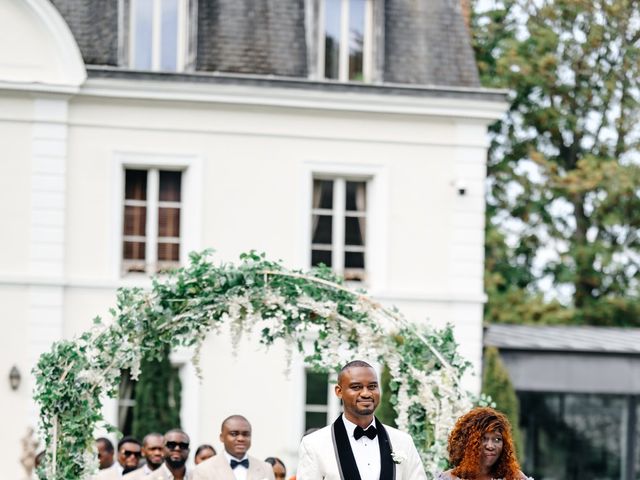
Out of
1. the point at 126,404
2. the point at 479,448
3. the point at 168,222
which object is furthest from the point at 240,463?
the point at 168,222

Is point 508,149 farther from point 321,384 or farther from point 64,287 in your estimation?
point 64,287

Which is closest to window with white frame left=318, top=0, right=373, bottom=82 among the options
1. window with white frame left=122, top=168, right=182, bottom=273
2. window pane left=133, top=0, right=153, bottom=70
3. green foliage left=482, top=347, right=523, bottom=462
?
window pane left=133, top=0, right=153, bottom=70

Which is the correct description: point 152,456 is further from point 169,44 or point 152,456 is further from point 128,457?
point 169,44

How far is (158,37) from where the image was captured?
75.1 ft

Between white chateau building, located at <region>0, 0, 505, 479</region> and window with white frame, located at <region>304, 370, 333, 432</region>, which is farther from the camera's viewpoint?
window with white frame, located at <region>304, 370, 333, 432</region>

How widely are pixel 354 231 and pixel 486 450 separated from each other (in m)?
14.1

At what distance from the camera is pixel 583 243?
3278cm

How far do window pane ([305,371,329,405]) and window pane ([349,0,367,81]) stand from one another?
13.9 ft

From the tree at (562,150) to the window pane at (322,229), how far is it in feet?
29.1

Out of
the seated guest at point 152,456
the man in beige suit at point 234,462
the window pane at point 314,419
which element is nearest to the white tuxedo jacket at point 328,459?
the man in beige suit at point 234,462

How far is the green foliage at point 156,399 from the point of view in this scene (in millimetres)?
21828

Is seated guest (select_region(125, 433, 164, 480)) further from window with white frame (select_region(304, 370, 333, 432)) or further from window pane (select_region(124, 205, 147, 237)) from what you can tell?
window with white frame (select_region(304, 370, 333, 432))

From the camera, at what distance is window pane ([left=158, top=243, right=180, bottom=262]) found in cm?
2262

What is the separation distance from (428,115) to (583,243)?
34.8 ft
